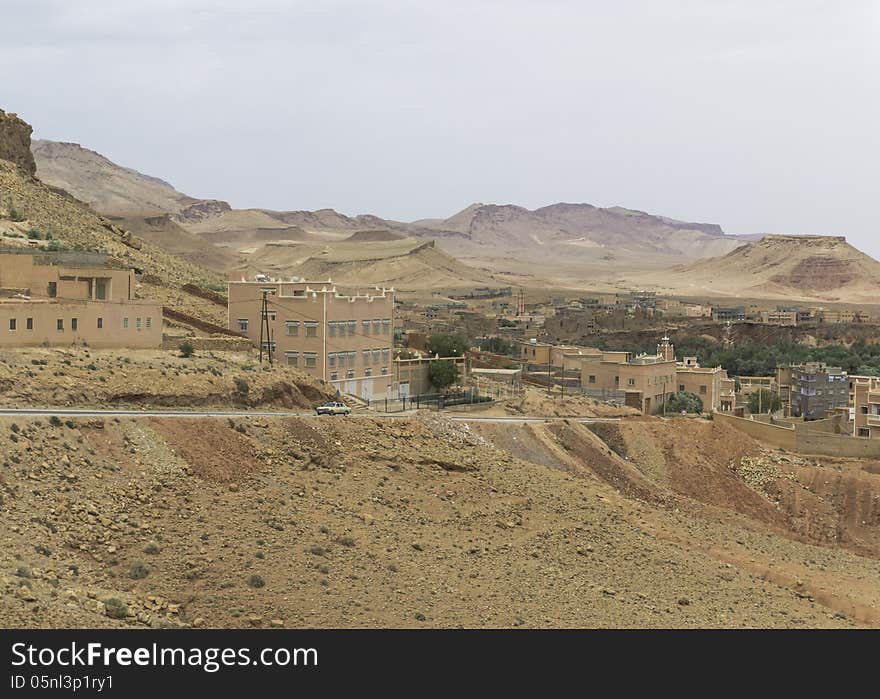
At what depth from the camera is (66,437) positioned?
91.3 ft

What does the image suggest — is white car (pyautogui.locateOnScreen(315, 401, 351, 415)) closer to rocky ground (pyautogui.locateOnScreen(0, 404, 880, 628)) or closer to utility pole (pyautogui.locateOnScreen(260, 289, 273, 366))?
rocky ground (pyautogui.locateOnScreen(0, 404, 880, 628))

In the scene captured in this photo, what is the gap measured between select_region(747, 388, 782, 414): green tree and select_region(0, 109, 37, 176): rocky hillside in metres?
38.9

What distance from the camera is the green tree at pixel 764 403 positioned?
62.3m

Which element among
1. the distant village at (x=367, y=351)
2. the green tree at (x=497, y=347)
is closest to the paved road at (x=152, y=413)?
the distant village at (x=367, y=351)

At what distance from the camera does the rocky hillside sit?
71.7m

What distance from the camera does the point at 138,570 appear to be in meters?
23.1

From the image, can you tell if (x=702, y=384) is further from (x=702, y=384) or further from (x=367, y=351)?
(x=367, y=351)

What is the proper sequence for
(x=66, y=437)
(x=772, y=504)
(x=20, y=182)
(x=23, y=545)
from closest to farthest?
(x=23, y=545) → (x=66, y=437) → (x=772, y=504) → (x=20, y=182)

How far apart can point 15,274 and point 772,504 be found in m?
23.2

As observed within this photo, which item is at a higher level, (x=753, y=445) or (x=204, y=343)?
(x=204, y=343)

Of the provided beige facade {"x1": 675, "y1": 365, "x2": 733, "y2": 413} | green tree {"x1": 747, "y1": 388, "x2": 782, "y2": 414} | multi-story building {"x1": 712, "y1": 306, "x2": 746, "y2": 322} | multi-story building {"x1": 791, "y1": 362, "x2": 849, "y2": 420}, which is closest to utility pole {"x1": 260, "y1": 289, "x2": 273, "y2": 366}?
beige facade {"x1": 675, "y1": 365, "x2": 733, "y2": 413}

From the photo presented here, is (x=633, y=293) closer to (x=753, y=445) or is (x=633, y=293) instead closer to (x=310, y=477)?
(x=753, y=445)

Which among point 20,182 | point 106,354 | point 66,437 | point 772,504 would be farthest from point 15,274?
point 20,182

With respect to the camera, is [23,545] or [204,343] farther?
[204,343]
